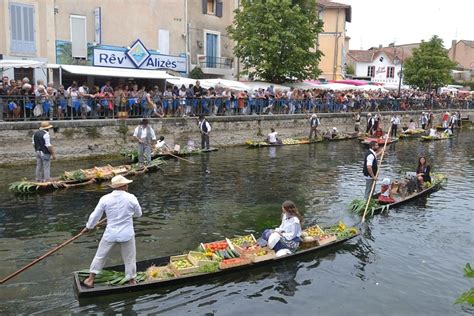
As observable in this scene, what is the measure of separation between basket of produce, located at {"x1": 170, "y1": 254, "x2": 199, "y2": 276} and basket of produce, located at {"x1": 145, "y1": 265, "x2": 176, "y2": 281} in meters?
0.08

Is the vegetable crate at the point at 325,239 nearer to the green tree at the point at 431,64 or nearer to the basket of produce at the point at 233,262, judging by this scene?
the basket of produce at the point at 233,262

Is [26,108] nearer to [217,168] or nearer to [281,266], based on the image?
[217,168]

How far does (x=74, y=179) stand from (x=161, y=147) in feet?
20.8

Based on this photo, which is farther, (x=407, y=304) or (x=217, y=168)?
(x=217, y=168)

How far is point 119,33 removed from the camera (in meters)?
28.4

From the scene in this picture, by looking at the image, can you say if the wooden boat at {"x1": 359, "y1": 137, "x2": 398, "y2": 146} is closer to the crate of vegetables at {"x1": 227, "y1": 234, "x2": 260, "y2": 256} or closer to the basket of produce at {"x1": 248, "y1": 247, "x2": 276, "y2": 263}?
the crate of vegetables at {"x1": 227, "y1": 234, "x2": 260, "y2": 256}

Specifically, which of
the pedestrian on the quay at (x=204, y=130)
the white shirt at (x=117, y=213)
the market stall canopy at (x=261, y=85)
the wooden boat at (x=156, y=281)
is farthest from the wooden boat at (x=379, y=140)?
the white shirt at (x=117, y=213)

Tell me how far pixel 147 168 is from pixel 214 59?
1801cm

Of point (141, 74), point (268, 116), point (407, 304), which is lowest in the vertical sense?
point (407, 304)

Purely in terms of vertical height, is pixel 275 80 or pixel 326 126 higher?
pixel 275 80

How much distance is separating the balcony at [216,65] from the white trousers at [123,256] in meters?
26.7

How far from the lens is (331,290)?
896 cm

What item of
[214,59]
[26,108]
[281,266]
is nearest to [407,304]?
[281,266]

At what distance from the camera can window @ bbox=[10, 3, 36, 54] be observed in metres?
23.6
